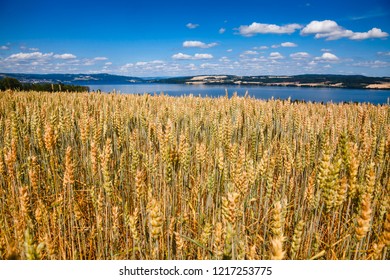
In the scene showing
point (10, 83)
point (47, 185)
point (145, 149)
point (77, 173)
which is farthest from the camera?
point (10, 83)

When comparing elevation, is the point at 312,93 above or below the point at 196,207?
above

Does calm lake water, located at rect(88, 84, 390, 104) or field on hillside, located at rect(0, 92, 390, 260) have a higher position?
calm lake water, located at rect(88, 84, 390, 104)

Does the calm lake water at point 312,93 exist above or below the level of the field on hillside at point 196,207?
above

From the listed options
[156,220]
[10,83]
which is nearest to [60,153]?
[156,220]

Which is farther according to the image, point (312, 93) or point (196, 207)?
point (312, 93)

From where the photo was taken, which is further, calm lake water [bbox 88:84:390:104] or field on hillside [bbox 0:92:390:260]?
calm lake water [bbox 88:84:390:104]

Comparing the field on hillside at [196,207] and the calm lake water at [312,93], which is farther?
the calm lake water at [312,93]
